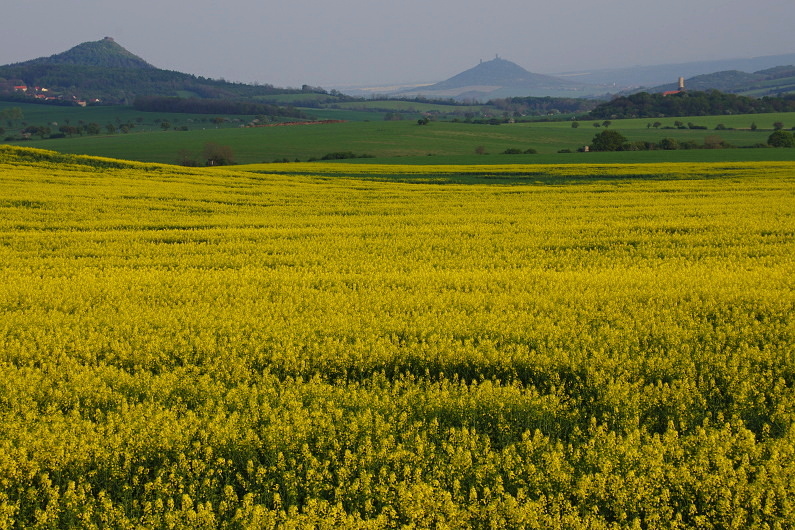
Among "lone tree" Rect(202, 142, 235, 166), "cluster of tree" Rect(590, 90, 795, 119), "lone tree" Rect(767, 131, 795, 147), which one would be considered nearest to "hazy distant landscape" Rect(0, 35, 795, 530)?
"lone tree" Rect(202, 142, 235, 166)

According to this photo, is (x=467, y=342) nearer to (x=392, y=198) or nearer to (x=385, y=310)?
(x=385, y=310)

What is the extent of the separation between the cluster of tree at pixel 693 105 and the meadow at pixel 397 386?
325 ft

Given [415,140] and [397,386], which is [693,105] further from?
[397,386]

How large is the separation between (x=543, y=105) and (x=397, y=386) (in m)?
169

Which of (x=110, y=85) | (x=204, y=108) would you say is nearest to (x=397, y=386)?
(x=204, y=108)

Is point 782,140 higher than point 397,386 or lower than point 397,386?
higher

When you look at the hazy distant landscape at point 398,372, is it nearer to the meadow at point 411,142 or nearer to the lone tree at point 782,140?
the meadow at point 411,142

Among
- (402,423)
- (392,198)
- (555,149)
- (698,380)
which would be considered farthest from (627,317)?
(555,149)

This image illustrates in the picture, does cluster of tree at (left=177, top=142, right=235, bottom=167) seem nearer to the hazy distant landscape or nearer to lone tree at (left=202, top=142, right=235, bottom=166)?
lone tree at (left=202, top=142, right=235, bottom=166)

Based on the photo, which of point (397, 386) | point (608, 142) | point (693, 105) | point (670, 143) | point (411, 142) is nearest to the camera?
point (397, 386)

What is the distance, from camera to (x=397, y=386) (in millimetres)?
6430

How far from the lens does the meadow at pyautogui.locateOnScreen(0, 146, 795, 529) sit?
466 cm

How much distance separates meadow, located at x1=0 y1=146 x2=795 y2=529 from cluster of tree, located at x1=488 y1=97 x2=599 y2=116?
145 metres

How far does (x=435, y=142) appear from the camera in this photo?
76688 millimetres
